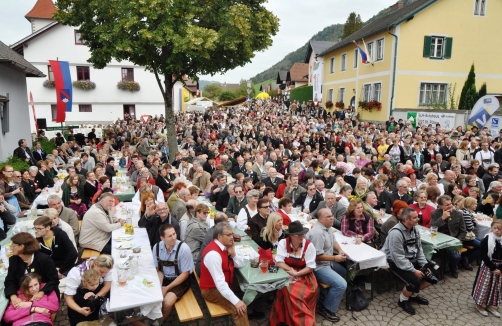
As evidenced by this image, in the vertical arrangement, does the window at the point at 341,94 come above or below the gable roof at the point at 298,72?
below

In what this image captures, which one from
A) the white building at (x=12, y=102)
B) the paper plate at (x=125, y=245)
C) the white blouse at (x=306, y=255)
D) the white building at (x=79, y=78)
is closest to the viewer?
the white blouse at (x=306, y=255)

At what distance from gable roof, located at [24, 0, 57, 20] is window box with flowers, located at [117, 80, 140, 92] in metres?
10.9

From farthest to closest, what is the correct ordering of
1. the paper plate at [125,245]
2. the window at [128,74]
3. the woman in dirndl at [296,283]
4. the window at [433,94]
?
1. the window at [128,74]
2. the window at [433,94]
3. the paper plate at [125,245]
4. the woman in dirndl at [296,283]

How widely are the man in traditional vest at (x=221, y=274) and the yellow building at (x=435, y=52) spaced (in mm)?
20480

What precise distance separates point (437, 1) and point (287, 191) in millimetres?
20064

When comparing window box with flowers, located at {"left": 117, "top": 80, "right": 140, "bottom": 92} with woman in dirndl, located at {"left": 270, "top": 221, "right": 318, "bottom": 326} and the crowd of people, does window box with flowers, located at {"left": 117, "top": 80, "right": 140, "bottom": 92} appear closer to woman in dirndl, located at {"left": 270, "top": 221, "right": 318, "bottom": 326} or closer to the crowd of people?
the crowd of people

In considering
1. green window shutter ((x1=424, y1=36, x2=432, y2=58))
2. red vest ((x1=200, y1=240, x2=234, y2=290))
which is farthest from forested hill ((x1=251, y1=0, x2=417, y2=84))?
red vest ((x1=200, y1=240, x2=234, y2=290))

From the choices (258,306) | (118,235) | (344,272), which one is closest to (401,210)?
(344,272)

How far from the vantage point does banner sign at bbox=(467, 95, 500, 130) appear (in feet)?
54.1

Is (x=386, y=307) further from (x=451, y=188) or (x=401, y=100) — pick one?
(x=401, y=100)

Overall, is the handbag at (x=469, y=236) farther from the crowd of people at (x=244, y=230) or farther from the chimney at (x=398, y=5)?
the chimney at (x=398, y=5)

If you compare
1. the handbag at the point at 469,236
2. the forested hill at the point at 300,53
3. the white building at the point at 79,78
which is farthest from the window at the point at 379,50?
the forested hill at the point at 300,53

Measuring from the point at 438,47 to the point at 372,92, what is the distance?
4.91m

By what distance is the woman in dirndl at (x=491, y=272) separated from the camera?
5.24 m
